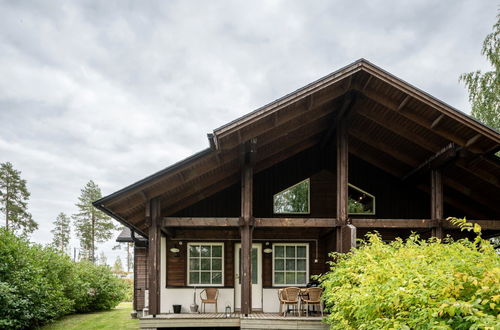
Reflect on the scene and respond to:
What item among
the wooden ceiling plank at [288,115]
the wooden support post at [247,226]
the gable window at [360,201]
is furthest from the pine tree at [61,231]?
the wooden ceiling plank at [288,115]

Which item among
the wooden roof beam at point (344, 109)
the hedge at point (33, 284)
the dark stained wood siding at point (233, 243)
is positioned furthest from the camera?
the dark stained wood siding at point (233, 243)

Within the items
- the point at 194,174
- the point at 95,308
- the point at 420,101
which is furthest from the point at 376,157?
the point at 95,308

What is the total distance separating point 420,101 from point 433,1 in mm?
15048

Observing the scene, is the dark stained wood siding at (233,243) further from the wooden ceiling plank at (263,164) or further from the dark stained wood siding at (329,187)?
the wooden ceiling plank at (263,164)

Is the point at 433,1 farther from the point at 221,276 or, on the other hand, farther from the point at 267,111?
the point at 221,276

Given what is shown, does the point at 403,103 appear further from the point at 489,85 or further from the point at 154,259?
the point at 489,85

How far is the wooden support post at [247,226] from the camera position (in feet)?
24.8

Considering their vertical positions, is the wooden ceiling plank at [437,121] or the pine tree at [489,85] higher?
the pine tree at [489,85]

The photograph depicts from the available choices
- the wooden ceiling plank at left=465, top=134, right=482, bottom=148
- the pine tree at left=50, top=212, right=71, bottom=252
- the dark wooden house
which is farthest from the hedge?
the pine tree at left=50, top=212, right=71, bottom=252

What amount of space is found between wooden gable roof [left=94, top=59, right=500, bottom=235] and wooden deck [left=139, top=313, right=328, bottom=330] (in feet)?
7.56

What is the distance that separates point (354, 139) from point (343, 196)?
2.11m

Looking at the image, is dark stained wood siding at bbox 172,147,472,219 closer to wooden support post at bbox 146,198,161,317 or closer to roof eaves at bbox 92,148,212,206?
wooden support post at bbox 146,198,161,317

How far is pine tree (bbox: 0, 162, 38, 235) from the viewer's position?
30.2 meters

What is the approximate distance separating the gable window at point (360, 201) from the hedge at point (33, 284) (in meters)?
8.23
